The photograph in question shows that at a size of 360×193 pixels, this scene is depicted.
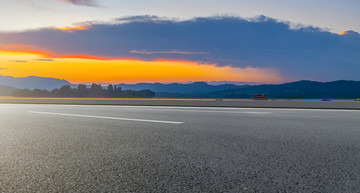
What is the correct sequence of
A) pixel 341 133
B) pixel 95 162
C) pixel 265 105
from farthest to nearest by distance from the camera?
pixel 265 105
pixel 341 133
pixel 95 162

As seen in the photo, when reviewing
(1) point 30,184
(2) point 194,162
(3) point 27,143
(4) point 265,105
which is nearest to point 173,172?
(2) point 194,162

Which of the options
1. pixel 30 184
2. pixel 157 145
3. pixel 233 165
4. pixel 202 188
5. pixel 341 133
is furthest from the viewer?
pixel 341 133

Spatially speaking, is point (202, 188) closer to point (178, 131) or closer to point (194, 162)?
point (194, 162)

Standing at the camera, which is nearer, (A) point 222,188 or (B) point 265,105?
(A) point 222,188

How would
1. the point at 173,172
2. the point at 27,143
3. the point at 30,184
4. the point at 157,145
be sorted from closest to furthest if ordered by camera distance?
the point at 30,184, the point at 173,172, the point at 157,145, the point at 27,143

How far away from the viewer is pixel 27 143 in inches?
268

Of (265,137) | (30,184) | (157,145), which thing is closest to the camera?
(30,184)

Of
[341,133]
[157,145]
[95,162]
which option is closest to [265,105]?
[341,133]

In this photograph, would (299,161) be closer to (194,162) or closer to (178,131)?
(194,162)

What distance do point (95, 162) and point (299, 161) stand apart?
322cm

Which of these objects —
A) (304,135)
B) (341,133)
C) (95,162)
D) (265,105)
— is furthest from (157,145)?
(265,105)

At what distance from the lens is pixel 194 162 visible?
4.74 m

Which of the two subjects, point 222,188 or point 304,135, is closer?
point 222,188

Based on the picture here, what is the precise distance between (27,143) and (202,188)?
4.95 metres
